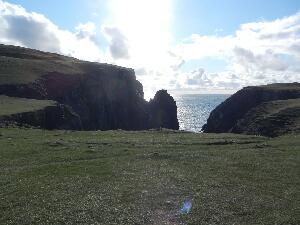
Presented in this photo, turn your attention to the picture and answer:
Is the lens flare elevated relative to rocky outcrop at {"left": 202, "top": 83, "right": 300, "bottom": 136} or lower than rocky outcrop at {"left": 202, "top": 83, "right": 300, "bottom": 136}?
lower

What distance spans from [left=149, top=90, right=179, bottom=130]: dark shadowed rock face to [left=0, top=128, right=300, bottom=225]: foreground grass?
12423cm

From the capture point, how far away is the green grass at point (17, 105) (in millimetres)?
86287

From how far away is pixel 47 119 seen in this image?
9475 centimetres

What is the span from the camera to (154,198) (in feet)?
108

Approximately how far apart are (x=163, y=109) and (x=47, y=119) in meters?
96.5

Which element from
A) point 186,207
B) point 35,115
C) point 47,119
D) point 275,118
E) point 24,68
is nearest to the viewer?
point 186,207

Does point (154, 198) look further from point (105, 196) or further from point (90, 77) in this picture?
point (90, 77)

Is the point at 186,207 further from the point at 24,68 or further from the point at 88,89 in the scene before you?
the point at 88,89

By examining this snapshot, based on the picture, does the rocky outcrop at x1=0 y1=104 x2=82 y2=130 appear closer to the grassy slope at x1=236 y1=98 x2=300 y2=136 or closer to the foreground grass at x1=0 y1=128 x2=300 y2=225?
the foreground grass at x1=0 y1=128 x2=300 y2=225

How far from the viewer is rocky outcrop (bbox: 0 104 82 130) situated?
81.3m

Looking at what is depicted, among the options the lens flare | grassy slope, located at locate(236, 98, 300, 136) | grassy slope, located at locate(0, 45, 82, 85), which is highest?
grassy slope, located at locate(0, 45, 82, 85)

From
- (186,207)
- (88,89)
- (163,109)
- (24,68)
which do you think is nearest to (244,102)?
(163,109)

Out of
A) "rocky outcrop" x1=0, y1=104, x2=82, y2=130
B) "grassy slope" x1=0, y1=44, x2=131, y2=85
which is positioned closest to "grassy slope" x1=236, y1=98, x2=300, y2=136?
"rocky outcrop" x1=0, y1=104, x2=82, y2=130

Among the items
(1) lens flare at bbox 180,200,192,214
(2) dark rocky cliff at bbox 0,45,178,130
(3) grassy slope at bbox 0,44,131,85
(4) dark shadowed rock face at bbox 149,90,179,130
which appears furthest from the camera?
(4) dark shadowed rock face at bbox 149,90,179,130
